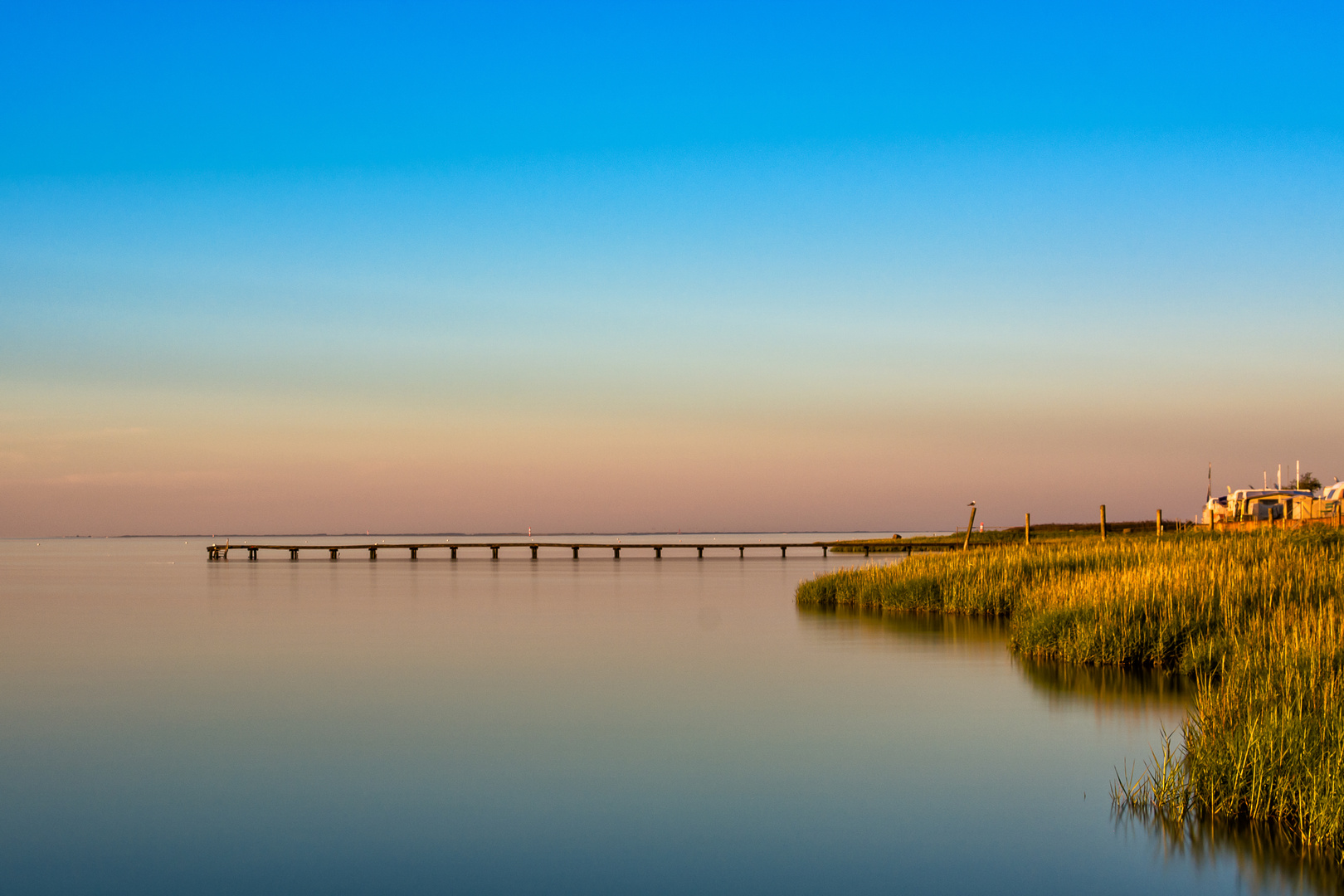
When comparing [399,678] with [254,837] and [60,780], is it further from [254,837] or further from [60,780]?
[254,837]

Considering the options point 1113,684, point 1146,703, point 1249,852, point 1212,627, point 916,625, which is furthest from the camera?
point 916,625

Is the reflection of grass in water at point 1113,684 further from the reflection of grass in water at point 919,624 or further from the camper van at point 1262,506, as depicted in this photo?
the camper van at point 1262,506

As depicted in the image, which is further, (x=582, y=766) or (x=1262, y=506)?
(x=1262, y=506)

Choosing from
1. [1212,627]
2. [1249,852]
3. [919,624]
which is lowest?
[919,624]

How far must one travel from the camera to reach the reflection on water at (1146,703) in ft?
31.2

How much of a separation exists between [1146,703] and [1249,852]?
8.65 m

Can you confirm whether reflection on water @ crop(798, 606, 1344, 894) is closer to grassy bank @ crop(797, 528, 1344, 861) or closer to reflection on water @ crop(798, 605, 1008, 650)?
reflection on water @ crop(798, 605, 1008, 650)

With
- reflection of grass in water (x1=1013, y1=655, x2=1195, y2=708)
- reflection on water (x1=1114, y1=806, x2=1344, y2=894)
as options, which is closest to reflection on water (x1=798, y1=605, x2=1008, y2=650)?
reflection of grass in water (x1=1013, y1=655, x2=1195, y2=708)

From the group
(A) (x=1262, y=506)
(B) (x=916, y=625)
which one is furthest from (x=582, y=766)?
(A) (x=1262, y=506)

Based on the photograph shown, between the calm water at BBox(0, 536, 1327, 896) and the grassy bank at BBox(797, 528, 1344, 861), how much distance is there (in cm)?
78

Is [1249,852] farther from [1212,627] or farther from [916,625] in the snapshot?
[916,625]

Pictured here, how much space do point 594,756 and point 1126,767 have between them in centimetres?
723

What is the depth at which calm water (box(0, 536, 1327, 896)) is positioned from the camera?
10.4m

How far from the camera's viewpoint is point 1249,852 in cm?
990
